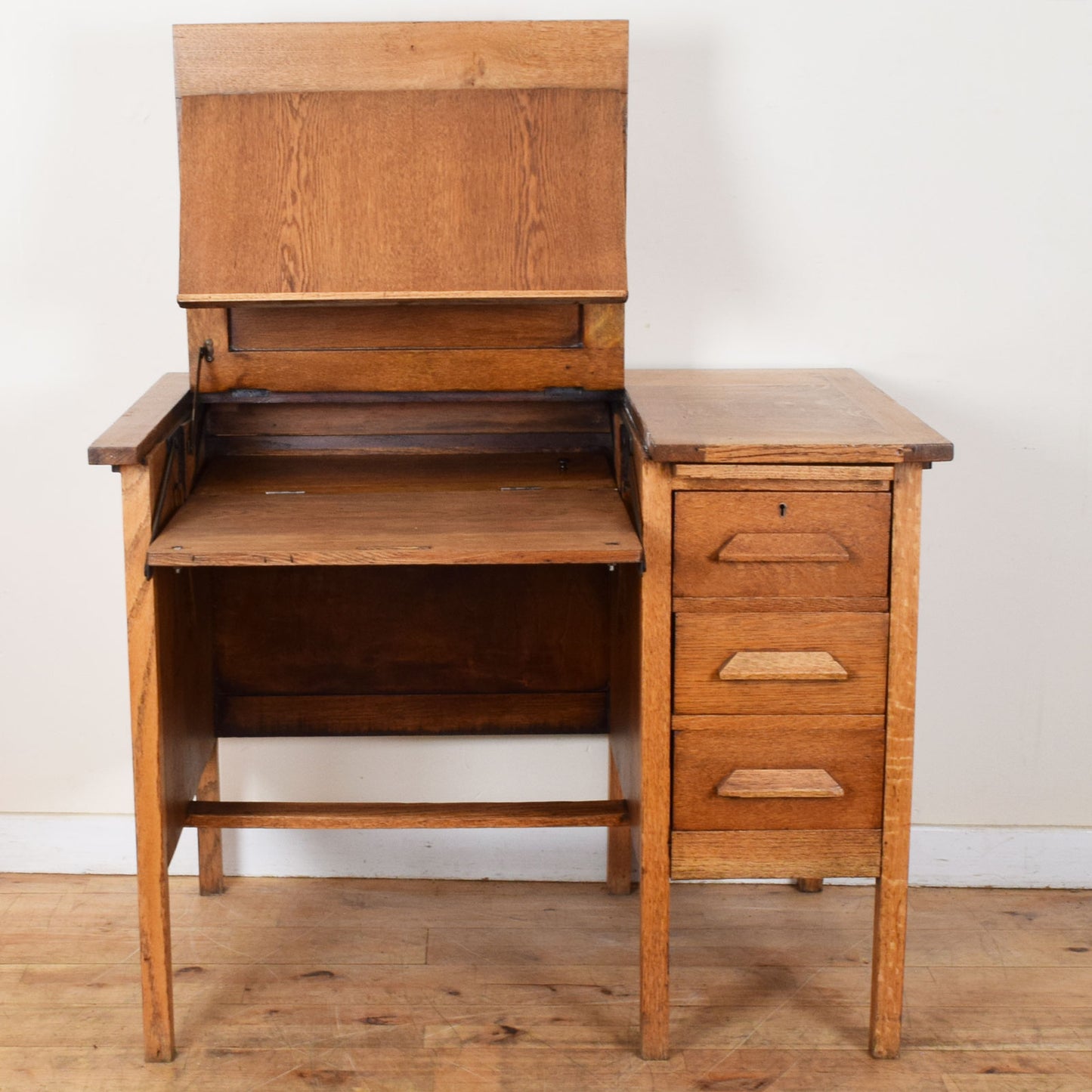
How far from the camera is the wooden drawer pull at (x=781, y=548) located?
2.25 metres

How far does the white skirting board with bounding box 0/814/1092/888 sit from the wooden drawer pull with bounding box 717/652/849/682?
3.01 ft

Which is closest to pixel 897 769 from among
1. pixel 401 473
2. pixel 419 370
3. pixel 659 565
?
pixel 659 565

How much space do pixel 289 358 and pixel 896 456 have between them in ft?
3.63

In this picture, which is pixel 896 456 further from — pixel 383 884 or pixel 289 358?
pixel 383 884

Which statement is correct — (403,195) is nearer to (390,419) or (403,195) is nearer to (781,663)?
(390,419)

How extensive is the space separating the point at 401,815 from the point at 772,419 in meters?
0.92

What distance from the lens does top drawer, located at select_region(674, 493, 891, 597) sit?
225 cm

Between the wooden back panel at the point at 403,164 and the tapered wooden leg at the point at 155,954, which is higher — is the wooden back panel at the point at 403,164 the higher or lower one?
the higher one

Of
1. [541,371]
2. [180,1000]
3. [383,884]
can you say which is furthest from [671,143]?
[180,1000]

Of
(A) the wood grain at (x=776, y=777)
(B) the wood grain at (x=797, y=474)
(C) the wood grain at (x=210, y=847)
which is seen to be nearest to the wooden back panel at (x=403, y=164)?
(B) the wood grain at (x=797, y=474)

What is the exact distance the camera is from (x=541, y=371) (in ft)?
8.76

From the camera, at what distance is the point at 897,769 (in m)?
2.34

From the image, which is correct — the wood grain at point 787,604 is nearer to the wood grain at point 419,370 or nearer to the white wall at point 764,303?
the wood grain at point 419,370

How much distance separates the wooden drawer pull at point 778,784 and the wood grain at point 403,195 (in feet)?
2.67
